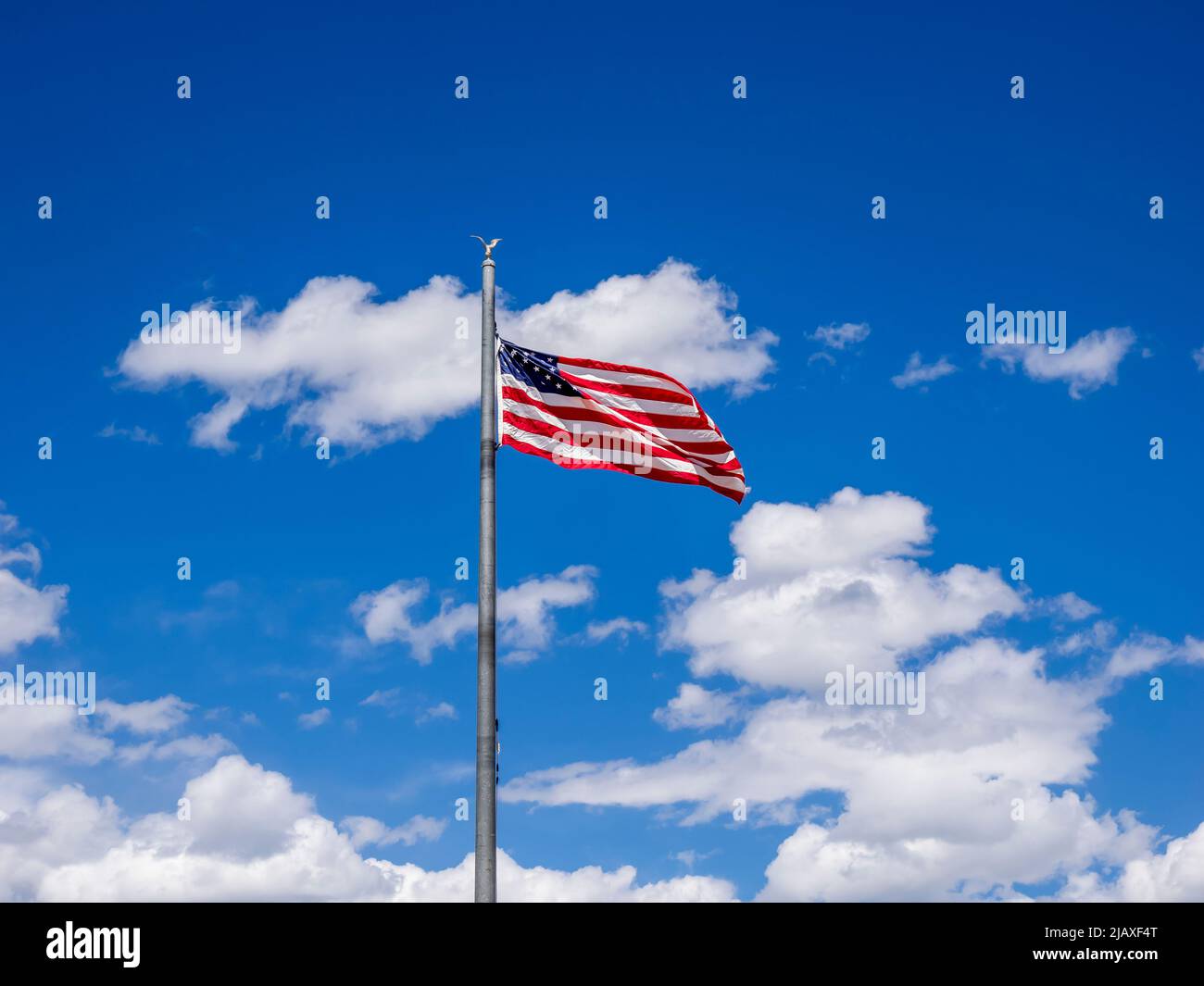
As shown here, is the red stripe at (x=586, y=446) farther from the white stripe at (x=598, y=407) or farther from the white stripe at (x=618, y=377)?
the white stripe at (x=618, y=377)

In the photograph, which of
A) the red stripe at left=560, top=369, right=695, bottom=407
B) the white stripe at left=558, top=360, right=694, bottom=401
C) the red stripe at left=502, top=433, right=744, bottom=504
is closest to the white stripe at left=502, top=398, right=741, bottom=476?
the red stripe at left=502, top=433, right=744, bottom=504

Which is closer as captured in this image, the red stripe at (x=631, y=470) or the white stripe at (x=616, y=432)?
the red stripe at (x=631, y=470)

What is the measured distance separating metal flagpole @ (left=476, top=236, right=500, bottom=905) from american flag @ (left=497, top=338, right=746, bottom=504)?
74 cm

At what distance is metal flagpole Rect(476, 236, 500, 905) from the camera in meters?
21.1

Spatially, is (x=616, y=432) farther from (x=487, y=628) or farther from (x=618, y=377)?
(x=487, y=628)

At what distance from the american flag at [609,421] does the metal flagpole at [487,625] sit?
743 millimetres

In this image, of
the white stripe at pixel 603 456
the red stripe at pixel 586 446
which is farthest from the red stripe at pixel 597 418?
the white stripe at pixel 603 456

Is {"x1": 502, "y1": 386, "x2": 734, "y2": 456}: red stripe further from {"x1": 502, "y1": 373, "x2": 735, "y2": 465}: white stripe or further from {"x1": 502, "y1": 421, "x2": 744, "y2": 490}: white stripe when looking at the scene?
{"x1": 502, "y1": 421, "x2": 744, "y2": 490}: white stripe

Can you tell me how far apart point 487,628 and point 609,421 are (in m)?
5.46

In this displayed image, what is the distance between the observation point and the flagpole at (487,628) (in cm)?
2109
